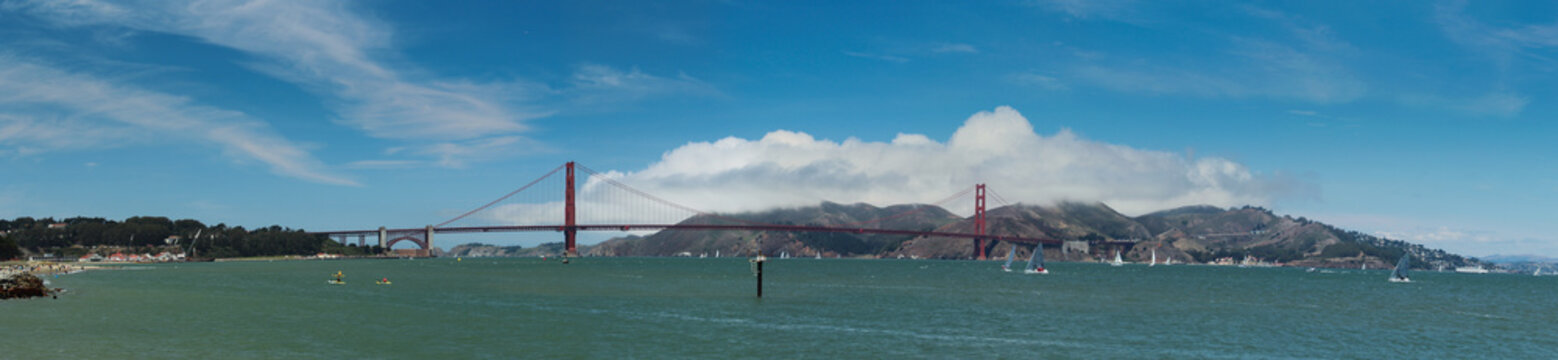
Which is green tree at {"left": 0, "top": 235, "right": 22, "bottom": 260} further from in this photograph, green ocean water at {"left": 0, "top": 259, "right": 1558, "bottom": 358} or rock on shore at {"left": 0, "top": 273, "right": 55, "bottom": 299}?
rock on shore at {"left": 0, "top": 273, "right": 55, "bottom": 299}

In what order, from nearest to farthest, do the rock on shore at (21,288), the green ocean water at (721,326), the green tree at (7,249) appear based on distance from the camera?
the green ocean water at (721,326), the rock on shore at (21,288), the green tree at (7,249)

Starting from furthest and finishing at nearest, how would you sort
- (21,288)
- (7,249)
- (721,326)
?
(7,249)
(21,288)
(721,326)

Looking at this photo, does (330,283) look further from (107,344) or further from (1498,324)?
(1498,324)

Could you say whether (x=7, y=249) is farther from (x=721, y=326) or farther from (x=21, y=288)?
(x=721, y=326)

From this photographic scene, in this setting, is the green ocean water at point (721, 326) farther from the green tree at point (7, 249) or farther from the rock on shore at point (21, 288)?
the green tree at point (7, 249)

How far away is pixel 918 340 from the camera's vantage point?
4147cm

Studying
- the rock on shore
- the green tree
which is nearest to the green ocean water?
the rock on shore

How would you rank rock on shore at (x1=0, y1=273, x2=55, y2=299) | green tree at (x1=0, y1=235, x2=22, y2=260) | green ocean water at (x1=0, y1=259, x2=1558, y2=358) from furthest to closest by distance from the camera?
green tree at (x1=0, y1=235, x2=22, y2=260)
rock on shore at (x1=0, y1=273, x2=55, y2=299)
green ocean water at (x1=0, y1=259, x2=1558, y2=358)

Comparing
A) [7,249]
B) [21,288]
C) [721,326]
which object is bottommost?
[721,326]

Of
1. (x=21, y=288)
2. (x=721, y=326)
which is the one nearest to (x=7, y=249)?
(x=21, y=288)

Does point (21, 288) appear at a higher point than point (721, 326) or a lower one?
higher

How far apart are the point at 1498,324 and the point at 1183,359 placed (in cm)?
3518

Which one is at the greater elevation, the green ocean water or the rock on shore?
the rock on shore

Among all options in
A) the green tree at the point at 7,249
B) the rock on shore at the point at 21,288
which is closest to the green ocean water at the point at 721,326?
the rock on shore at the point at 21,288
